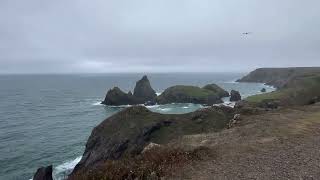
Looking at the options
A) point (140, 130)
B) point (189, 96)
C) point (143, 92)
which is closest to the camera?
point (140, 130)

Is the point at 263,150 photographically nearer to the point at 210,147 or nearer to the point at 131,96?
the point at 210,147

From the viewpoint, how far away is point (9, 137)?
71.9 metres

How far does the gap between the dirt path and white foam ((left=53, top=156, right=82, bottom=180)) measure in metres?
22.5

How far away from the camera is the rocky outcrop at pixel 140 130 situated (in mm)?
44500

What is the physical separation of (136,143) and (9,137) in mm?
35620

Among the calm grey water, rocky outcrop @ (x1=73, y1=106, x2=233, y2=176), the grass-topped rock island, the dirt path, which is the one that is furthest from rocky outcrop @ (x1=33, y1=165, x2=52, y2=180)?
the dirt path

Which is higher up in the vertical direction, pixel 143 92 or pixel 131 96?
pixel 143 92

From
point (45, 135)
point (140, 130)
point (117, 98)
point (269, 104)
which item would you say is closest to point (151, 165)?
point (140, 130)

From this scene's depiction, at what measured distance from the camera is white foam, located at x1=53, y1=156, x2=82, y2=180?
48.4 m

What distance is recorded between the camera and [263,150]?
2527cm

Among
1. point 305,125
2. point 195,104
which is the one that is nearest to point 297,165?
point 305,125

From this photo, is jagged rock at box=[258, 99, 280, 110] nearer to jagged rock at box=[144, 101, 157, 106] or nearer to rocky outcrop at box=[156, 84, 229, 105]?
rocky outcrop at box=[156, 84, 229, 105]

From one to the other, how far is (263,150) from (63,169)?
32.3 m

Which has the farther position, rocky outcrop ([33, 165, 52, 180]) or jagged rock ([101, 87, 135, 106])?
jagged rock ([101, 87, 135, 106])
